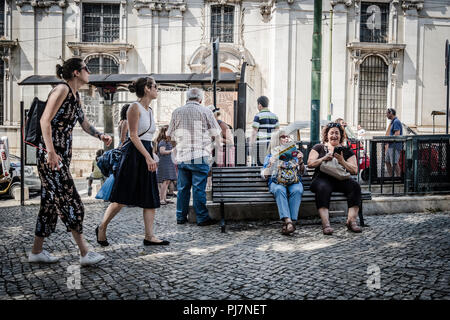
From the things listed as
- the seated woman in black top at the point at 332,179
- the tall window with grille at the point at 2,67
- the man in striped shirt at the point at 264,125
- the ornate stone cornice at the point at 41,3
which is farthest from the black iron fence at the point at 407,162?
the tall window with grille at the point at 2,67

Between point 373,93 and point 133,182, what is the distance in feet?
64.7

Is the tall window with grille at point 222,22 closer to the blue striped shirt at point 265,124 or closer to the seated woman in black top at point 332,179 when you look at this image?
the blue striped shirt at point 265,124

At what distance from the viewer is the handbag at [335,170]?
19.1ft

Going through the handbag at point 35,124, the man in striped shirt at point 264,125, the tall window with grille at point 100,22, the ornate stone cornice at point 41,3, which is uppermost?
the ornate stone cornice at point 41,3

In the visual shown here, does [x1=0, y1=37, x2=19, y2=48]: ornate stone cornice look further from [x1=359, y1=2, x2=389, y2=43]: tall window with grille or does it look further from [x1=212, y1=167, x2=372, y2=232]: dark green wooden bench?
[x1=212, y1=167, x2=372, y2=232]: dark green wooden bench

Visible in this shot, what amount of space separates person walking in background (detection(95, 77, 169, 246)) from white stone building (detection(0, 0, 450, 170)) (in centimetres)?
1556

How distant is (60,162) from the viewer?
12.9ft

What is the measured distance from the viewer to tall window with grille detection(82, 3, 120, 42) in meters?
20.8

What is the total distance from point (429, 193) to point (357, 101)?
15.1 m

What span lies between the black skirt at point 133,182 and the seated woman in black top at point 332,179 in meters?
2.33

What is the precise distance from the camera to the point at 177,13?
2077cm
